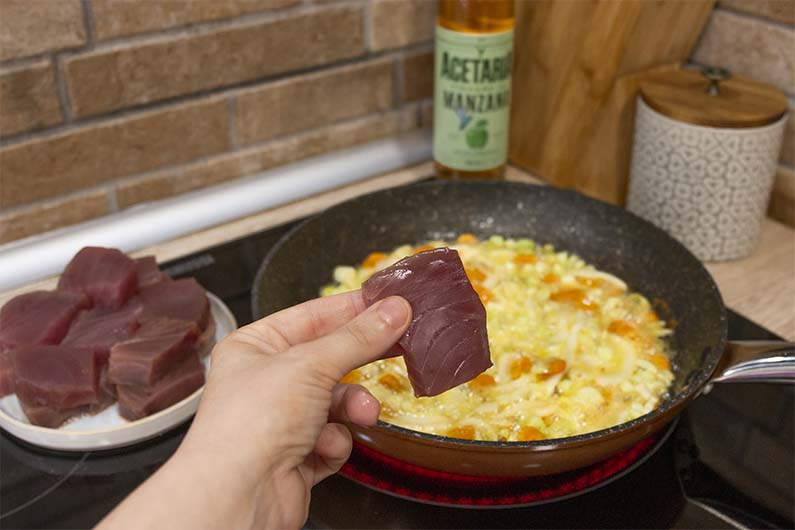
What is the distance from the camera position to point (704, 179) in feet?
4.18

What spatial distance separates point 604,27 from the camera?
4.30 ft

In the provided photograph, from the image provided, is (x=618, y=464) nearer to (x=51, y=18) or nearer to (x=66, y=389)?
(x=66, y=389)

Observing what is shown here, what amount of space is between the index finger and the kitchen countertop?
64cm

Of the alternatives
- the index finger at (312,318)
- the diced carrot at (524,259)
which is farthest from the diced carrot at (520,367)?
the index finger at (312,318)

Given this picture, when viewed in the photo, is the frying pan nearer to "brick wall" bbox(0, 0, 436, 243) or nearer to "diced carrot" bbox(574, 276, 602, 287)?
"diced carrot" bbox(574, 276, 602, 287)

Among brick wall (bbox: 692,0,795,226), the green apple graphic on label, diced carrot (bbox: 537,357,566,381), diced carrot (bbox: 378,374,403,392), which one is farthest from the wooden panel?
diced carrot (bbox: 378,374,403,392)

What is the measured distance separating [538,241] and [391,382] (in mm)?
435

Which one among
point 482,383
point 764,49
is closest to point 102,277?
point 482,383

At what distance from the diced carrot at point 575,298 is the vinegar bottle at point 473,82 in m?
0.31

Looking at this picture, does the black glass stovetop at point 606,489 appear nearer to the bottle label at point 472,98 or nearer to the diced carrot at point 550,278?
the diced carrot at point 550,278

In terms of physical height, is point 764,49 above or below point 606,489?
above

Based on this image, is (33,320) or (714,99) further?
(714,99)

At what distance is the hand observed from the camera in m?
0.63

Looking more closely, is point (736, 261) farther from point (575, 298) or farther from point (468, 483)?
point (468, 483)
